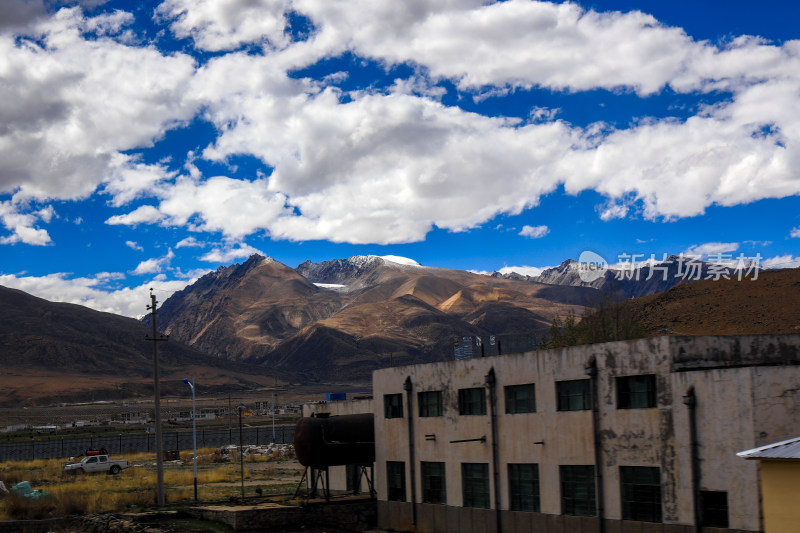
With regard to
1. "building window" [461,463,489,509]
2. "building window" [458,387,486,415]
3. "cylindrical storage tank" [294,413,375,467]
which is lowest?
"building window" [461,463,489,509]

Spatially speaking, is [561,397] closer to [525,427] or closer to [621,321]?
[525,427]

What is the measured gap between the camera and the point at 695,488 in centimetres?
2364

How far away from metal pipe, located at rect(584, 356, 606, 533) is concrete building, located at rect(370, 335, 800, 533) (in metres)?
0.03

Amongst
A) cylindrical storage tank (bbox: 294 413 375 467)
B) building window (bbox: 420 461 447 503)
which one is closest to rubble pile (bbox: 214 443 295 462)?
cylindrical storage tank (bbox: 294 413 375 467)

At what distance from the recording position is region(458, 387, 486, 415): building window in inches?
1262

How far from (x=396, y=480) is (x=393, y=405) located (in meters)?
3.30

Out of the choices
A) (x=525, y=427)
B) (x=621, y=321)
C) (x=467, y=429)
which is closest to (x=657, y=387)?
(x=525, y=427)

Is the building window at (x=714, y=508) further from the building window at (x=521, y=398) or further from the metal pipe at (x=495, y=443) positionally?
the metal pipe at (x=495, y=443)

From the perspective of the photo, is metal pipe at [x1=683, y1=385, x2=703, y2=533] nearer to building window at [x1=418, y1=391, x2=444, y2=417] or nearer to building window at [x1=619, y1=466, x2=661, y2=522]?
building window at [x1=619, y1=466, x2=661, y2=522]

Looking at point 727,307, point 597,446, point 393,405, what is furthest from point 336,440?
point 727,307

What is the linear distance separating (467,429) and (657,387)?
30.8 feet

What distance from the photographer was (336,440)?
124 feet

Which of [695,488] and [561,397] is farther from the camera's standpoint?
[561,397]

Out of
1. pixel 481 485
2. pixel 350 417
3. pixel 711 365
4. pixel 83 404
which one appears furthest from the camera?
pixel 83 404
